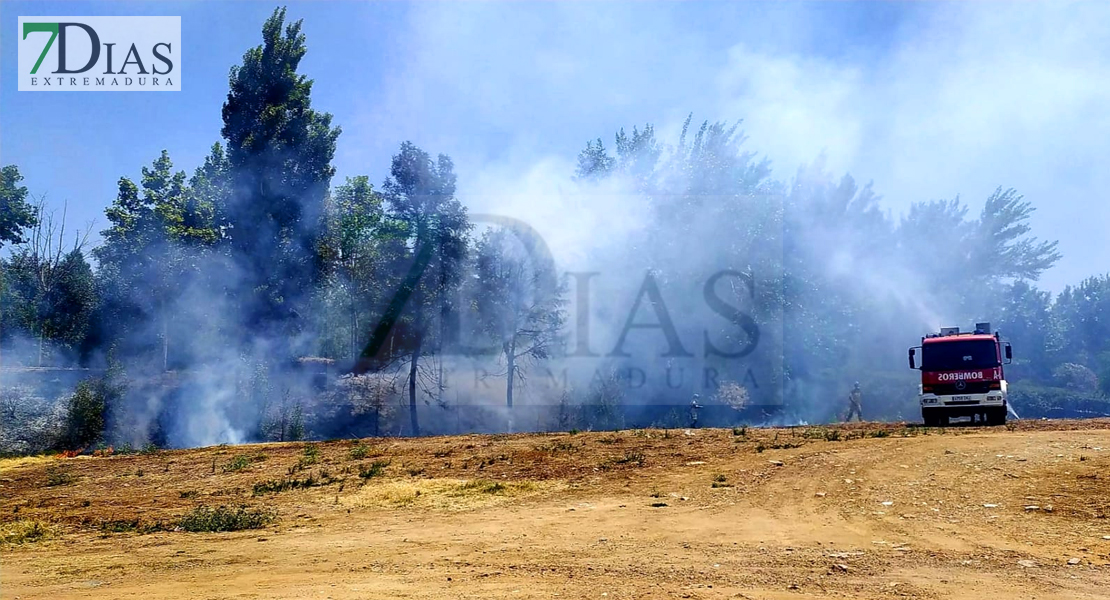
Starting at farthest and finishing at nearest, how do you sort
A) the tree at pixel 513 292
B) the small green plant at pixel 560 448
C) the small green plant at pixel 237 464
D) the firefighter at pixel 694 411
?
1. the tree at pixel 513 292
2. the firefighter at pixel 694 411
3. the small green plant at pixel 560 448
4. the small green plant at pixel 237 464

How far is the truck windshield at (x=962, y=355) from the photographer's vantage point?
1817 cm

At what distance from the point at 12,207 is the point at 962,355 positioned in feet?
117

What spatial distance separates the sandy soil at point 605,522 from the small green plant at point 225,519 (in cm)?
19

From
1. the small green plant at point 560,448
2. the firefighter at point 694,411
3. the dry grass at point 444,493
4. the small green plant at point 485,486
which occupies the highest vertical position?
the small green plant at point 560,448

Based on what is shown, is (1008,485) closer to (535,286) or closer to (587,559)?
(587,559)

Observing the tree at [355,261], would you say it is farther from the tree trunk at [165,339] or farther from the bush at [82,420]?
the bush at [82,420]

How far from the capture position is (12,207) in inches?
1240

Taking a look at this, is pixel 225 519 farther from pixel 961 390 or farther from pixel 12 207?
pixel 12 207

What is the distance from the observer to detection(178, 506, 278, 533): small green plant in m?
10.4

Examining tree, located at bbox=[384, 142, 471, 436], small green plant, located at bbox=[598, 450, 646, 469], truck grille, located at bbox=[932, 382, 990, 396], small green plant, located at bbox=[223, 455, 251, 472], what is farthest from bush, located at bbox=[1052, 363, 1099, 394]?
small green plant, located at bbox=[223, 455, 251, 472]

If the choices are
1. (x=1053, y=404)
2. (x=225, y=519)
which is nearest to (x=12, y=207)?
(x=225, y=519)

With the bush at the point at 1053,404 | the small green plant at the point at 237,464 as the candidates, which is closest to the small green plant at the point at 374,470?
the small green plant at the point at 237,464

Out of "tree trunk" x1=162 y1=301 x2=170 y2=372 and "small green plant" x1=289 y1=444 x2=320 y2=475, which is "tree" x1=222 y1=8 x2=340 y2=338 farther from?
"small green plant" x1=289 y1=444 x2=320 y2=475

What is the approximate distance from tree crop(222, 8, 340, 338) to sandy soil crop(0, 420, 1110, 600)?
12082mm
